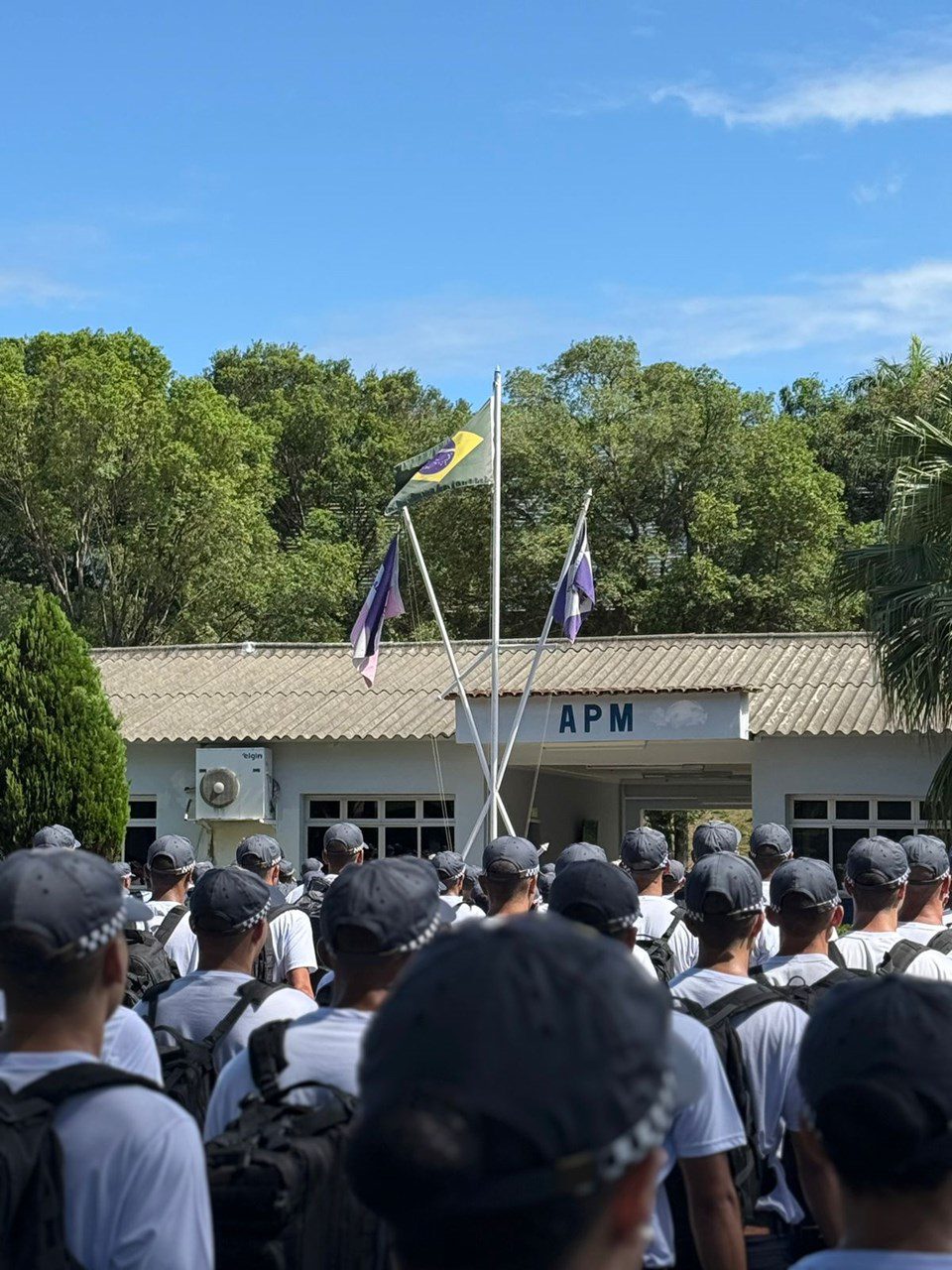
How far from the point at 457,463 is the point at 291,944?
1313 cm

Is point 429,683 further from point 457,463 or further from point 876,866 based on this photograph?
point 876,866

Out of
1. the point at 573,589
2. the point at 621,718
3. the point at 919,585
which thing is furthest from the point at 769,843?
the point at 621,718

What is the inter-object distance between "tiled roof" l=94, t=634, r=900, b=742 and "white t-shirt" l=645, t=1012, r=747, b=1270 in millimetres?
20679

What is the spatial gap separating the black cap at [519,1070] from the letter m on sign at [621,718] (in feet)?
76.5

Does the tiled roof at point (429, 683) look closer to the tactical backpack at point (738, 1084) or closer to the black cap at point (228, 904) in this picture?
the black cap at point (228, 904)

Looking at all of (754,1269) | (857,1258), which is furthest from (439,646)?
(857,1258)

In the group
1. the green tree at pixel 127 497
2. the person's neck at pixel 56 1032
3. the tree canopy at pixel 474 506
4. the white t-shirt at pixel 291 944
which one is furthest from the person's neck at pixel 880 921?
the green tree at pixel 127 497

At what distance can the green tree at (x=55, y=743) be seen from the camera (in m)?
23.5

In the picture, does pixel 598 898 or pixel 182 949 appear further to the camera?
pixel 182 949

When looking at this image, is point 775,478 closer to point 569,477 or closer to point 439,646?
point 569,477

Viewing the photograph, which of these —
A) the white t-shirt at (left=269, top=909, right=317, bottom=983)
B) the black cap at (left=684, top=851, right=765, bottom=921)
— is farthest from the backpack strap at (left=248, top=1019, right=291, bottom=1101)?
the white t-shirt at (left=269, top=909, right=317, bottom=983)

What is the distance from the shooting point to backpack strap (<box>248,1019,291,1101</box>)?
140 inches

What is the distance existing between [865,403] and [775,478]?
769 centimetres

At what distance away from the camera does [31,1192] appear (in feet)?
8.59
